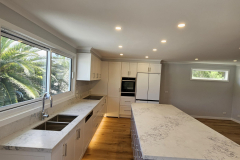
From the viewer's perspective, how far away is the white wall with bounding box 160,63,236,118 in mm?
5152

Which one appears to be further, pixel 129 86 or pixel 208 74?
pixel 208 74

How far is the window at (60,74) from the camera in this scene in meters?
2.39

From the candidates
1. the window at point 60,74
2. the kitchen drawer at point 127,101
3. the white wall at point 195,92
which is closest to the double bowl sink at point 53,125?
the window at point 60,74

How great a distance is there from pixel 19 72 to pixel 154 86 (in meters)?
3.94

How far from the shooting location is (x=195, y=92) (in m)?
5.20

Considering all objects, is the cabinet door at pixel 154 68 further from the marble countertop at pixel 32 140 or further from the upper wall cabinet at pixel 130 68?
the marble countertop at pixel 32 140

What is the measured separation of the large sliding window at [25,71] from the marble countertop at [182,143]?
1587 millimetres

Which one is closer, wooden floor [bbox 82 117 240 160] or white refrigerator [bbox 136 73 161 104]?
wooden floor [bbox 82 117 240 160]

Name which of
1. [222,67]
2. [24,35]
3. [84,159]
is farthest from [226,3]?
[222,67]

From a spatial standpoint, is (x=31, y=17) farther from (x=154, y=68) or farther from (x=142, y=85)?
(x=154, y=68)

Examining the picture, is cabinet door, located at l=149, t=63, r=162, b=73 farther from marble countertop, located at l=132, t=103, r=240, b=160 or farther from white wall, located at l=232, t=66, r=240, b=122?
white wall, located at l=232, t=66, r=240, b=122

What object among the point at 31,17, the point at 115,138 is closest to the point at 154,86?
the point at 115,138

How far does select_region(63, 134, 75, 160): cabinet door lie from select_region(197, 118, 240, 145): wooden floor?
4.15 meters

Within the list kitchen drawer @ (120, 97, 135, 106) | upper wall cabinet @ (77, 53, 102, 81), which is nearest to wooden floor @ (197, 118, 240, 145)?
kitchen drawer @ (120, 97, 135, 106)
